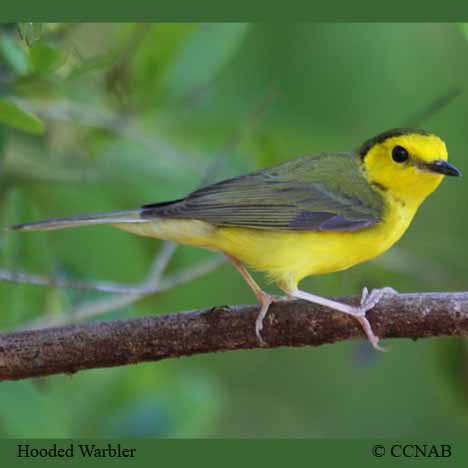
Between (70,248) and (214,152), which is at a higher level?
(214,152)

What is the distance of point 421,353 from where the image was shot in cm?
734

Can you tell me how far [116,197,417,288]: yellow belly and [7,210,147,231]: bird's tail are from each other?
0.15 feet

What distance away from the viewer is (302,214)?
15.1 feet

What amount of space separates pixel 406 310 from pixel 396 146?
1.29 m

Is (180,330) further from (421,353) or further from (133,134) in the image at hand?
(421,353)

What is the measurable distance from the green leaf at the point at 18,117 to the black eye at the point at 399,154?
1993 millimetres

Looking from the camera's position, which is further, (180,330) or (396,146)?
(396,146)

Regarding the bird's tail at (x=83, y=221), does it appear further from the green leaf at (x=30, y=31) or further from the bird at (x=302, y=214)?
the green leaf at (x=30, y=31)

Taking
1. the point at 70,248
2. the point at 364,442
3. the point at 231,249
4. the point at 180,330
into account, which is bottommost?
the point at 364,442

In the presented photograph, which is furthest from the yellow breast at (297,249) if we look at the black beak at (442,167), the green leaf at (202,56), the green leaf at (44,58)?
the green leaf at (202,56)

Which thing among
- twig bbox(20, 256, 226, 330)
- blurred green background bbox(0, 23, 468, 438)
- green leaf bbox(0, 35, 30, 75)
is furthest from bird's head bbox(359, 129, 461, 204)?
green leaf bbox(0, 35, 30, 75)

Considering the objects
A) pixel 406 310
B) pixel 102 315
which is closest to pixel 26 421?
pixel 102 315

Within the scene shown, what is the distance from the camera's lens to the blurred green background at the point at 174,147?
488 centimetres

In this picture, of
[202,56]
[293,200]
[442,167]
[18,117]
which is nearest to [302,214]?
[293,200]
